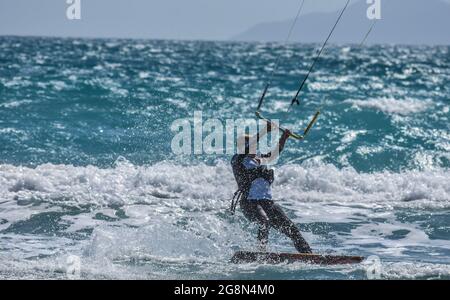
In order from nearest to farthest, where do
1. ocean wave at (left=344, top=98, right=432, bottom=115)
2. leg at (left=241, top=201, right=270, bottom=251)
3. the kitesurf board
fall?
the kitesurf board
leg at (left=241, top=201, right=270, bottom=251)
ocean wave at (left=344, top=98, right=432, bottom=115)

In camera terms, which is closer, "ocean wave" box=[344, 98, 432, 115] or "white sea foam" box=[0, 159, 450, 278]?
"white sea foam" box=[0, 159, 450, 278]

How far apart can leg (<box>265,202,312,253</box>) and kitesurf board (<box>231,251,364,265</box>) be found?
32cm

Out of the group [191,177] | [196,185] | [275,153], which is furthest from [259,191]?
[191,177]

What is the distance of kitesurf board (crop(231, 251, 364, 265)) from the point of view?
988 cm

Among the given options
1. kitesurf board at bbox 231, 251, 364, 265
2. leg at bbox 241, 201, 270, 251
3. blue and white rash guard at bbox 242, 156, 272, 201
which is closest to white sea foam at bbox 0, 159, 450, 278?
kitesurf board at bbox 231, 251, 364, 265

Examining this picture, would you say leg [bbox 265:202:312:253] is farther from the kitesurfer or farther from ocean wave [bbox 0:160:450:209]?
ocean wave [bbox 0:160:450:209]

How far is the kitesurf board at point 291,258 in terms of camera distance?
988cm

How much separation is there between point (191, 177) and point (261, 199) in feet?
20.6

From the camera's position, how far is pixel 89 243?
10.8 metres

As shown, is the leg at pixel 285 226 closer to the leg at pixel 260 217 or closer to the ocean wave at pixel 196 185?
the leg at pixel 260 217

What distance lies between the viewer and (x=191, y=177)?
16531 millimetres

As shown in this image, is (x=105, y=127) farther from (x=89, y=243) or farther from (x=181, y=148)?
(x=89, y=243)

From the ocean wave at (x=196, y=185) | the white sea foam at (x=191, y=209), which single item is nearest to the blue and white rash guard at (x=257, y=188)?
the white sea foam at (x=191, y=209)

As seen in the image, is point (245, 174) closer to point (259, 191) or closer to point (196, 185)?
point (259, 191)
